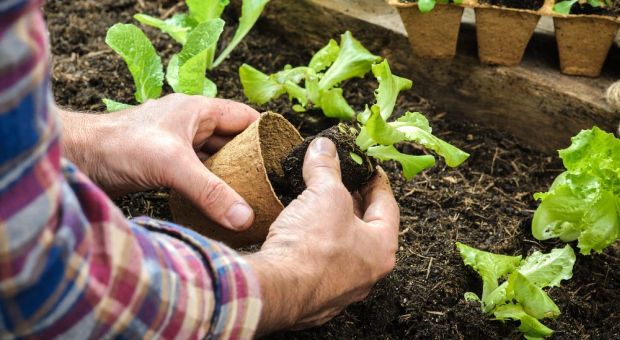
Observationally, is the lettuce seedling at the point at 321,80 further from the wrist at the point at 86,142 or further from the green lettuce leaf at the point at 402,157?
the wrist at the point at 86,142

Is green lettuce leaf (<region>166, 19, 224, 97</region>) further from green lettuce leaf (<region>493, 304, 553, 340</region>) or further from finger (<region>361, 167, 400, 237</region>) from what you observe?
green lettuce leaf (<region>493, 304, 553, 340</region>)

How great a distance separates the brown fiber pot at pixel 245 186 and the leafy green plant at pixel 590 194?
737 mm

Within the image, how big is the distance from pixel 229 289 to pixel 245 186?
0.51m

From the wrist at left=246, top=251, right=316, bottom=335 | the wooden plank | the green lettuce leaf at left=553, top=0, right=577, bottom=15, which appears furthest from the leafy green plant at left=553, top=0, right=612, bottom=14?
the wrist at left=246, top=251, right=316, bottom=335

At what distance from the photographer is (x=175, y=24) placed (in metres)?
2.46

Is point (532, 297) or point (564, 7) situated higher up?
point (564, 7)

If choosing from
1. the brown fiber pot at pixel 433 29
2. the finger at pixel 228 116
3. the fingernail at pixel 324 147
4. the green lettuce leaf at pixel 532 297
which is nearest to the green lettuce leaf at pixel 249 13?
the brown fiber pot at pixel 433 29

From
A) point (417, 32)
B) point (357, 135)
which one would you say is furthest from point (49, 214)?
point (417, 32)

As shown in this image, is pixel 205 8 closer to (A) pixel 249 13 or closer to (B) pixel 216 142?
(A) pixel 249 13

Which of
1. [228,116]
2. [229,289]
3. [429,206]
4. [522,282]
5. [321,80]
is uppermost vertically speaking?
[229,289]

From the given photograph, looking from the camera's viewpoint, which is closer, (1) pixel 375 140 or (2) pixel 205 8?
(1) pixel 375 140

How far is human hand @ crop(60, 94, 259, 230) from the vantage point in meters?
1.56

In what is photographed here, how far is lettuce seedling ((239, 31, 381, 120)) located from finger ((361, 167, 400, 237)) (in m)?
0.52

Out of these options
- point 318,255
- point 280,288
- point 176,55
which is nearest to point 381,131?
point 318,255
